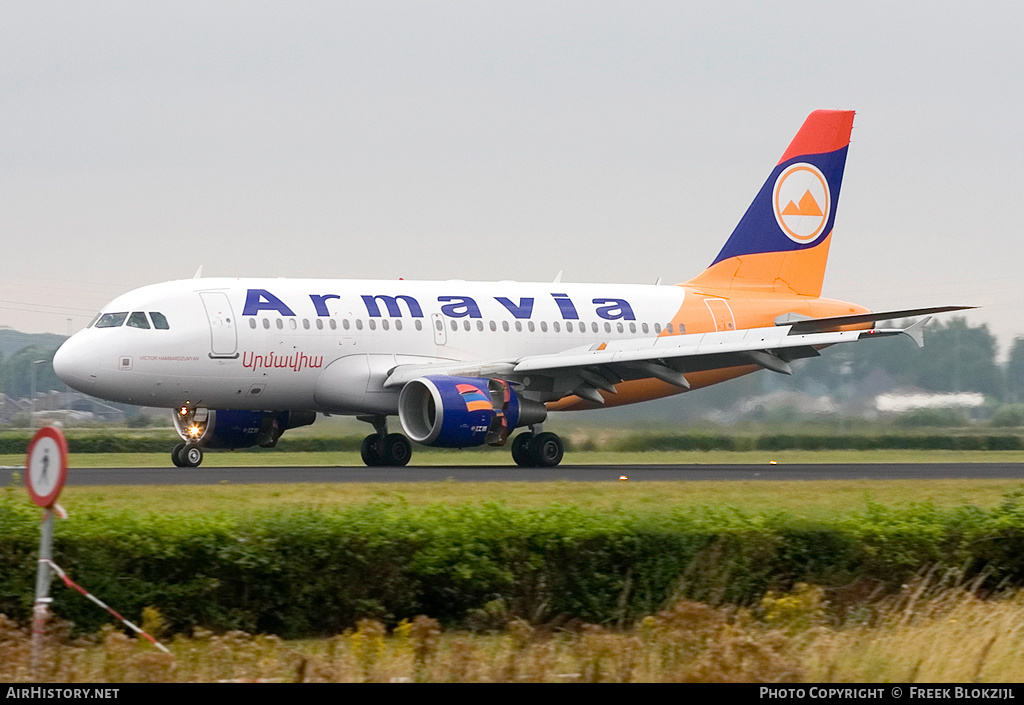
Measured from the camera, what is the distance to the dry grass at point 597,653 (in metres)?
9.87

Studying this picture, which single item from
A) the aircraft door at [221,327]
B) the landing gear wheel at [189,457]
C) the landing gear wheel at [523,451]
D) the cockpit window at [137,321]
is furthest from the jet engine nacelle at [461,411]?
the cockpit window at [137,321]

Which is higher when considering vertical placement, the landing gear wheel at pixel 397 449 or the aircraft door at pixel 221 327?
the aircraft door at pixel 221 327

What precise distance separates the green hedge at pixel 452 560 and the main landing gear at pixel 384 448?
1918 centimetres

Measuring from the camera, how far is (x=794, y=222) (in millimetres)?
39156

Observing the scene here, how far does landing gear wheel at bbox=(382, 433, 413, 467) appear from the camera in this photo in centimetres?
3244

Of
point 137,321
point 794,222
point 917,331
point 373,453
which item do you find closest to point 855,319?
point 917,331

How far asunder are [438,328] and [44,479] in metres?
23.4

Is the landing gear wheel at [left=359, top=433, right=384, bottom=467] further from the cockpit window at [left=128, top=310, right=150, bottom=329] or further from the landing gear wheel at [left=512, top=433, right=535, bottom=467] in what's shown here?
the cockpit window at [left=128, top=310, right=150, bottom=329]

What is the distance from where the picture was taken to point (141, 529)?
1182 centimetres

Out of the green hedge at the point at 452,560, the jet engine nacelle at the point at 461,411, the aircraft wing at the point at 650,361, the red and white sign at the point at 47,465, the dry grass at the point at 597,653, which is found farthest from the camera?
the aircraft wing at the point at 650,361

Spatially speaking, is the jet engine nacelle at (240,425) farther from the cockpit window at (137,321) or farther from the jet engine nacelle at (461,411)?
the jet engine nacelle at (461,411)

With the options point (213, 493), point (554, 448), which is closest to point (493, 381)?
point (554, 448)

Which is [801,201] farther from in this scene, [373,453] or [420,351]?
[373,453]
